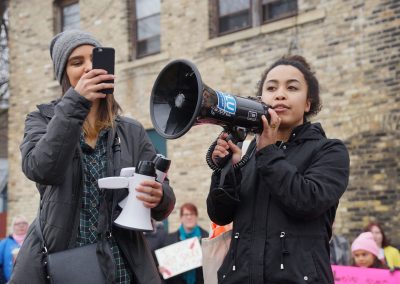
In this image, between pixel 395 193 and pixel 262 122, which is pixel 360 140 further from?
pixel 262 122

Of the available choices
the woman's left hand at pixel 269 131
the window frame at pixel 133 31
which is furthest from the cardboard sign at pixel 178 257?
the window frame at pixel 133 31

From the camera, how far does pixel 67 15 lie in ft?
46.7

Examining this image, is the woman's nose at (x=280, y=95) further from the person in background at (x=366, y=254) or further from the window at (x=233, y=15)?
the window at (x=233, y=15)

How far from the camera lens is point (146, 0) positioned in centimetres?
1259

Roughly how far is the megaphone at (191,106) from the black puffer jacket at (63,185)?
0.26m

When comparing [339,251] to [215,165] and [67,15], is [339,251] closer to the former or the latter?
[215,165]

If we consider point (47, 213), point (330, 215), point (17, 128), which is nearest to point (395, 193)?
point (330, 215)

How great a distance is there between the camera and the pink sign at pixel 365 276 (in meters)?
5.16

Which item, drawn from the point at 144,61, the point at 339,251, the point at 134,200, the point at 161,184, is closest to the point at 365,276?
the point at 339,251

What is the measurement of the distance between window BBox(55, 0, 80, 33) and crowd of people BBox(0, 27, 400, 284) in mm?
11582

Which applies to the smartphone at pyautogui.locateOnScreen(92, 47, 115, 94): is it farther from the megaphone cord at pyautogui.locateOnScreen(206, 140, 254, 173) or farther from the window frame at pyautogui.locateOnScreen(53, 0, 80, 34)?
the window frame at pyautogui.locateOnScreen(53, 0, 80, 34)

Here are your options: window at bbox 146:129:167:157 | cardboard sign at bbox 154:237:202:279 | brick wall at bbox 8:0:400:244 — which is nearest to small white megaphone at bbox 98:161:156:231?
cardboard sign at bbox 154:237:202:279

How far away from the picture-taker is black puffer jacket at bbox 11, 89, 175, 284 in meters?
2.45

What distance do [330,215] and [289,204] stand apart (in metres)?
0.30
